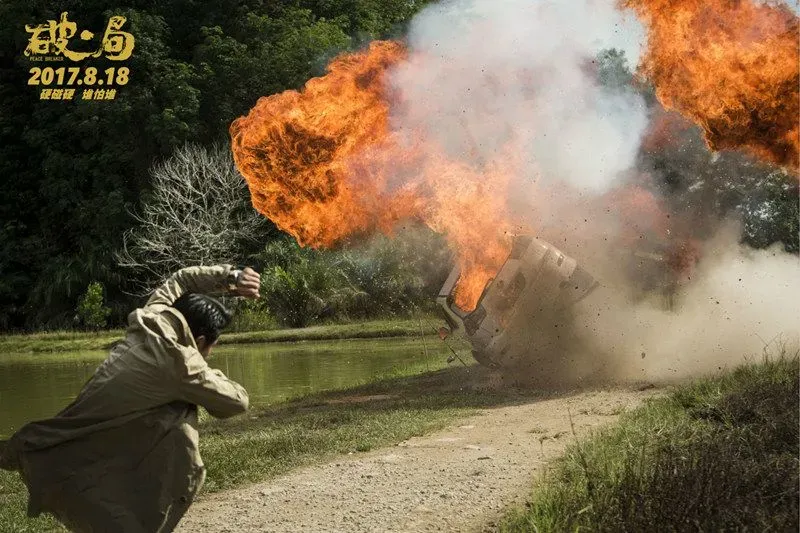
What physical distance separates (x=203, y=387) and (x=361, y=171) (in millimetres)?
12213

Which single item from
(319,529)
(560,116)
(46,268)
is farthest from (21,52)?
(319,529)

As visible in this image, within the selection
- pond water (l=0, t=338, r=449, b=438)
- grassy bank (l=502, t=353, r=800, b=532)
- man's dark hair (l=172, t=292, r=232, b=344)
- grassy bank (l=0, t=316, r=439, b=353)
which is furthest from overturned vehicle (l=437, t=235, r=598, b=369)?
grassy bank (l=0, t=316, r=439, b=353)

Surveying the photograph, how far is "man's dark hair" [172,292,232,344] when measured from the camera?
15.4ft

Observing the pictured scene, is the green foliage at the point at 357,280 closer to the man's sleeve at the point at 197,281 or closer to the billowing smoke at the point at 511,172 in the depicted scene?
the billowing smoke at the point at 511,172

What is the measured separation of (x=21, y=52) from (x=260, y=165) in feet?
107

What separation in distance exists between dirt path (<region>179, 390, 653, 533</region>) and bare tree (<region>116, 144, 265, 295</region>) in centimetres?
2733

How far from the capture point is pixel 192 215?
38750mm

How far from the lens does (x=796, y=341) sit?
50.6ft

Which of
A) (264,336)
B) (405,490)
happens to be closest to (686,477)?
(405,490)

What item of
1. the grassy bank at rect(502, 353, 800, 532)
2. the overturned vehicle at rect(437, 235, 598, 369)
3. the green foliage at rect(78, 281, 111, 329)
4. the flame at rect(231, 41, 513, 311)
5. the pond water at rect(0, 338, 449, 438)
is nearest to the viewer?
the grassy bank at rect(502, 353, 800, 532)

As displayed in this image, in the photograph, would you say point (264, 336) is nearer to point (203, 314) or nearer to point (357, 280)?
point (357, 280)

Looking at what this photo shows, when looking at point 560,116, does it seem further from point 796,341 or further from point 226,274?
point 226,274

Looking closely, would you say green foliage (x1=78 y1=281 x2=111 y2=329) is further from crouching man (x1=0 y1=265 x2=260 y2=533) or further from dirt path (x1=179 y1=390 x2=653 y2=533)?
crouching man (x1=0 y1=265 x2=260 y2=533)

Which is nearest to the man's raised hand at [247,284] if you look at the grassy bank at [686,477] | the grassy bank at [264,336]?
the grassy bank at [686,477]
